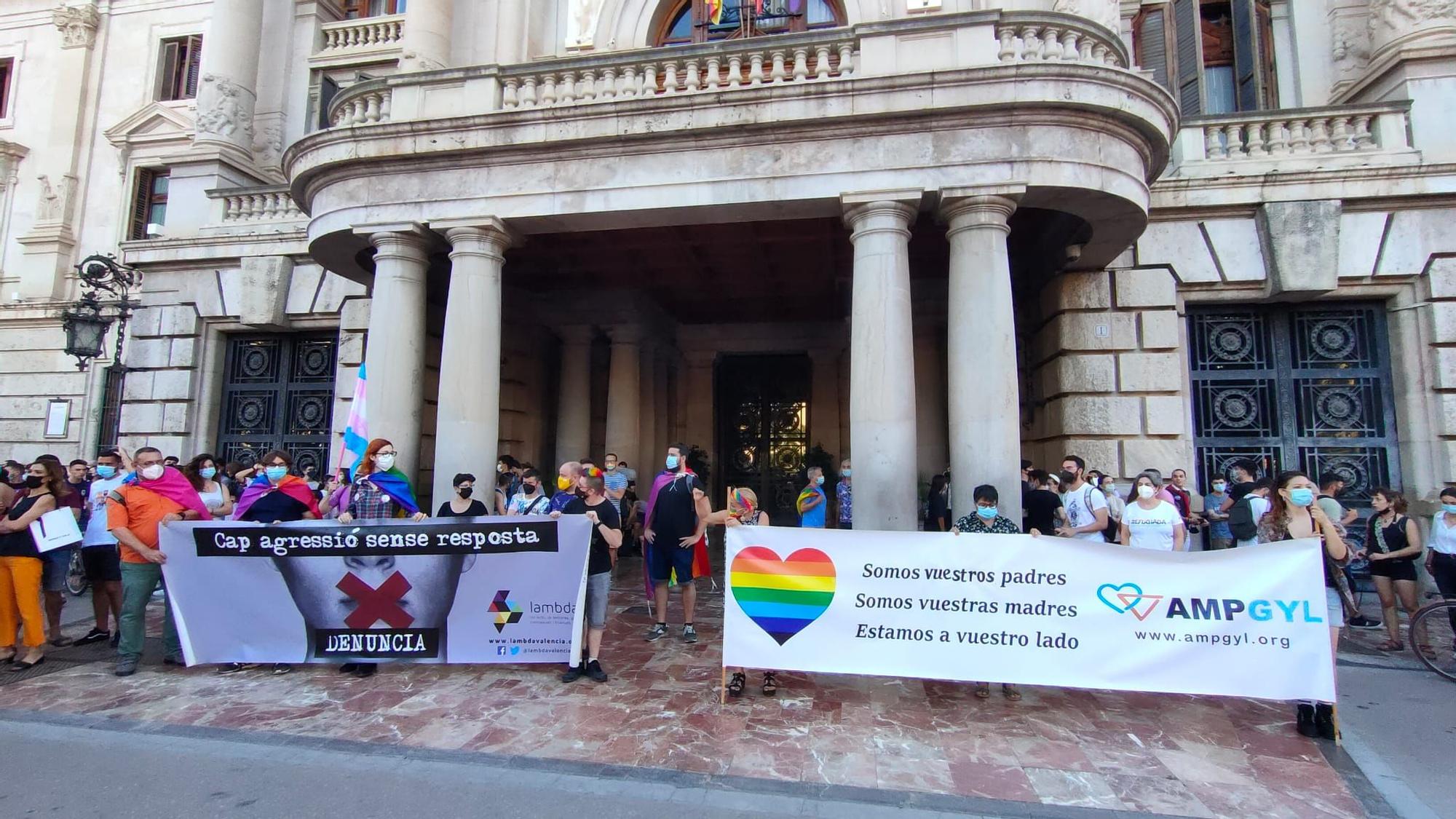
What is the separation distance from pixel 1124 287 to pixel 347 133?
11654 mm

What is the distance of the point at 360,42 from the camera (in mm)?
17469

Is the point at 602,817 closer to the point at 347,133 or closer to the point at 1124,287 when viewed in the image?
the point at 347,133

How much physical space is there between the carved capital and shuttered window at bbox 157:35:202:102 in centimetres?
281

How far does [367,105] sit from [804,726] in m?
10.1

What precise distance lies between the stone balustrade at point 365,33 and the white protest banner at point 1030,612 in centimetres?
1731

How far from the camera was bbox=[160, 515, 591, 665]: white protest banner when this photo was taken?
20.7 ft

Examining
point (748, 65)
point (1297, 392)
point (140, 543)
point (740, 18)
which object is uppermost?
point (740, 18)

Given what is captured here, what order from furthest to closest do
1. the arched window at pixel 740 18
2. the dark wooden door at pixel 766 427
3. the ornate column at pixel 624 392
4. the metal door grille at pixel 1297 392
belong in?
the dark wooden door at pixel 766 427 → the ornate column at pixel 624 392 → the arched window at pixel 740 18 → the metal door grille at pixel 1297 392

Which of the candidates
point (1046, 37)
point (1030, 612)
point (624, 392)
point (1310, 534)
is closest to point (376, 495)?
point (1030, 612)

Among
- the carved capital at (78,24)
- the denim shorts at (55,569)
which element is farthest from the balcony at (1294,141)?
the carved capital at (78,24)

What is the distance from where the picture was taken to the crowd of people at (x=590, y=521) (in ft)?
20.4

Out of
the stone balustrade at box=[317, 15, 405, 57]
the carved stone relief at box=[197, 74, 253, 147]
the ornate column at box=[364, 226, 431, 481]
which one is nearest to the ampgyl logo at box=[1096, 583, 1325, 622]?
the ornate column at box=[364, 226, 431, 481]

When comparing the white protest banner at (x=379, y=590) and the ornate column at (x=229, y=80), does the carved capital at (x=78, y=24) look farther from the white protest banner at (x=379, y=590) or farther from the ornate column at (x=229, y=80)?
the white protest banner at (x=379, y=590)

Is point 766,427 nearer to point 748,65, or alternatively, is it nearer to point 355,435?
point 748,65
